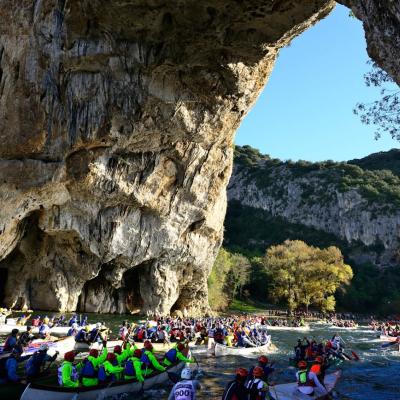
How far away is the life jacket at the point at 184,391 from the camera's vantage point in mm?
7777

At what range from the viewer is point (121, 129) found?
27.0 meters

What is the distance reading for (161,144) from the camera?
3109 centimetres

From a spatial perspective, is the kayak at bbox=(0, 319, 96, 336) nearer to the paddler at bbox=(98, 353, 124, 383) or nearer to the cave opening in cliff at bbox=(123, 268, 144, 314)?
the paddler at bbox=(98, 353, 124, 383)

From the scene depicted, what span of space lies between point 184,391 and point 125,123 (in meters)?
21.5

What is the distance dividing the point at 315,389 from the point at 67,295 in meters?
33.8

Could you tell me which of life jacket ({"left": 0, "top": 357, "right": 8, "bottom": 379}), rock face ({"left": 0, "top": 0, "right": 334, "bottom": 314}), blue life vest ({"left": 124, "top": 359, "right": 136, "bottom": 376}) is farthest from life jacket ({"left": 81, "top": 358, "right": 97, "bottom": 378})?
rock face ({"left": 0, "top": 0, "right": 334, "bottom": 314})

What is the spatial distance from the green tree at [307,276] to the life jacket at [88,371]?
5239 cm

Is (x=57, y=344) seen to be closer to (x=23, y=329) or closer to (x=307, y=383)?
(x=23, y=329)

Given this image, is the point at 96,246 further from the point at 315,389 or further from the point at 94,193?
the point at 315,389

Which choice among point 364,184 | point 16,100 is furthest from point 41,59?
point 364,184

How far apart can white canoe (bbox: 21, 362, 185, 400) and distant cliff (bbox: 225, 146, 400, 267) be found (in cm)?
8456

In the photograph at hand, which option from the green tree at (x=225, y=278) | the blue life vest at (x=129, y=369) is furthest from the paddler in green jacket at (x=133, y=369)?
the green tree at (x=225, y=278)

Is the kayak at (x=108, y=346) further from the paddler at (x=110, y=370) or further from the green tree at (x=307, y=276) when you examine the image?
the green tree at (x=307, y=276)

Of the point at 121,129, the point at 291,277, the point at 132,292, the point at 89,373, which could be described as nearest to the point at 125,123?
the point at 121,129
